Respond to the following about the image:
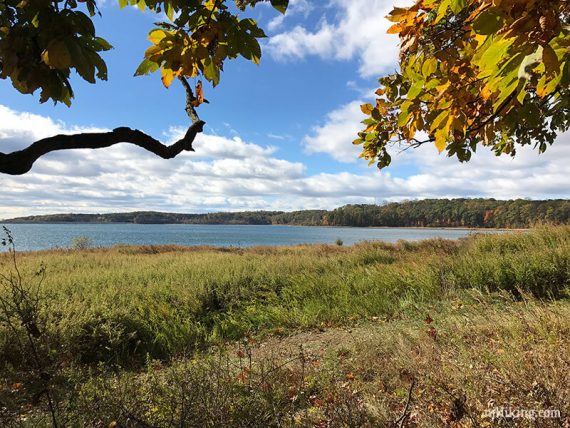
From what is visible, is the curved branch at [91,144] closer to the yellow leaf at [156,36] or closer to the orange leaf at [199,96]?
the orange leaf at [199,96]

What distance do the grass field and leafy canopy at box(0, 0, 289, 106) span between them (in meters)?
1.93

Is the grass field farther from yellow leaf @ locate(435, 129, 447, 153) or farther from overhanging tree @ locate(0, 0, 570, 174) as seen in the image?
overhanging tree @ locate(0, 0, 570, 174)

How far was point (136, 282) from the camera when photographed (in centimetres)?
1103

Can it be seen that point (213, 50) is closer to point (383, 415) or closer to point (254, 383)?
point (383, 415)

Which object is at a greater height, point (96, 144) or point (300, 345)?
point (96, 144)

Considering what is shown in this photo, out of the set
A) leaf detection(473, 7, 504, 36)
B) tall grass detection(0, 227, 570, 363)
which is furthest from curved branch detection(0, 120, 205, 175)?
tall grass detection(0, 227, 570, 363)

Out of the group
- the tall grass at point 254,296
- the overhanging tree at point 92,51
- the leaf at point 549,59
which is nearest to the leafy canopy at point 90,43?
the overhanging tree at point 92,51

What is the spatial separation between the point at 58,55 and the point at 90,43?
350mm

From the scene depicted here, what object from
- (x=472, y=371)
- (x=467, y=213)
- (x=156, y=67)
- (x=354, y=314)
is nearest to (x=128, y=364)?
(x=354, y=314)

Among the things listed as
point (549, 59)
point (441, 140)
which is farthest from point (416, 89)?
point (549, 59)

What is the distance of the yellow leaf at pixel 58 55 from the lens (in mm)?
1030

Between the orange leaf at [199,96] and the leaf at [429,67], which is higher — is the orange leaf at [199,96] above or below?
below

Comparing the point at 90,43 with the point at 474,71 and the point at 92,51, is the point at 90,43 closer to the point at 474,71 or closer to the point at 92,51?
the point at 92,51

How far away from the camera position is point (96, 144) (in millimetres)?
1540
